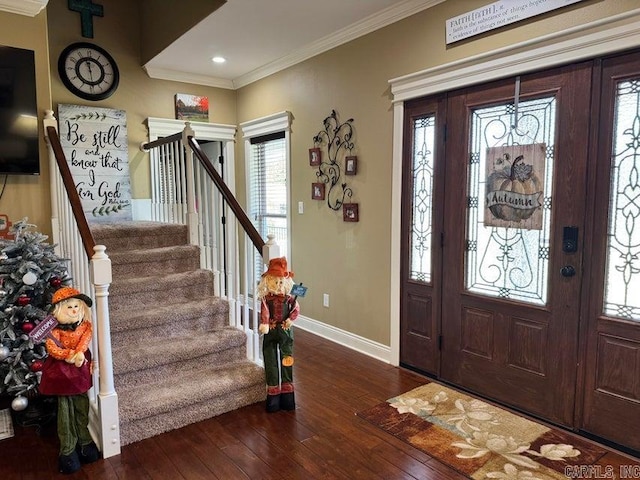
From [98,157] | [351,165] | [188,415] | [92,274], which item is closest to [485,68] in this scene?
[351,165]

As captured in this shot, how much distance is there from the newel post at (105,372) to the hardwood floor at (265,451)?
10cm

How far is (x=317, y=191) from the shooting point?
4.20 m

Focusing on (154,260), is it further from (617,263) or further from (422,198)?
(617,263)

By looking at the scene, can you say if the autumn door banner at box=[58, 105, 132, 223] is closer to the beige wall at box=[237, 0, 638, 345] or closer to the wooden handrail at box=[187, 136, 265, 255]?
the wooden handrail at box=[187, 136, 265, 255]

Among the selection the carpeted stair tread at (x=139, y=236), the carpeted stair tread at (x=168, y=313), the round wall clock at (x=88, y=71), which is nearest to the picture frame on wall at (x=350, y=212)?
the carpeted stair tread at (x=168, y=313)

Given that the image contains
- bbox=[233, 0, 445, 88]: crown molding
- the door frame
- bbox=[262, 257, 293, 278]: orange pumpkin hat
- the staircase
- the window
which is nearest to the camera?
the door frame

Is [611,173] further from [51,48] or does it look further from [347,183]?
[51,48]

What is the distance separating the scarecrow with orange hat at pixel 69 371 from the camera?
212 cm

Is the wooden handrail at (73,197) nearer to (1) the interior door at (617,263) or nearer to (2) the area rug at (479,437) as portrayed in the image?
(2) the area rug at (479,437)

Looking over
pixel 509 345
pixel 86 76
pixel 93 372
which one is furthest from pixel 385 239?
pixel 86 76

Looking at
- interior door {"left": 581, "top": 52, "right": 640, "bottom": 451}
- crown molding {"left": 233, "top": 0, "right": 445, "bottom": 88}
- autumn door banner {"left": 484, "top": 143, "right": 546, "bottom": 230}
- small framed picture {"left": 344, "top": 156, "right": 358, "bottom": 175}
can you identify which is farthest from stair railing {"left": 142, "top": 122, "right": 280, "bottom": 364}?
interior door {"left": 581, "top": 52, "right": 640, "bottom": 451}

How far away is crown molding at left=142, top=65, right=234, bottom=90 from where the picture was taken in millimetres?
4734

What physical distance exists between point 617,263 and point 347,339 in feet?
7.46

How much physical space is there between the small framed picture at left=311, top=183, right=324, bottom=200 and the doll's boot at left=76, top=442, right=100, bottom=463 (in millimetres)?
2695
